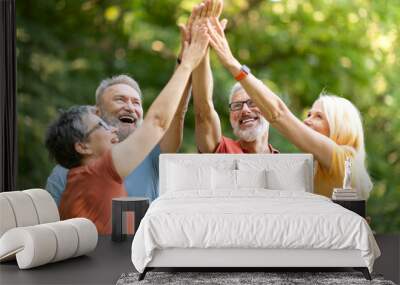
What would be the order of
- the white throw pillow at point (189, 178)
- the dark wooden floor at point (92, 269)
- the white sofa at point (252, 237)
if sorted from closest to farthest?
the white sofa at point (252, 237) < the dark wooden floor at point (92, 269) < the white throw pillow at point (189, 178)

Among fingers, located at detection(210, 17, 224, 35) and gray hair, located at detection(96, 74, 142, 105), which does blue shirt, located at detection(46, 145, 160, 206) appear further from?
fingers, located at detection(210, 17, 224, 35)

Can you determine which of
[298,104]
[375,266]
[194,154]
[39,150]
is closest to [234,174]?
[194,154]

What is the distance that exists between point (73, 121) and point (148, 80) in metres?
0.93

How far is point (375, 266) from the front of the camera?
537 cm

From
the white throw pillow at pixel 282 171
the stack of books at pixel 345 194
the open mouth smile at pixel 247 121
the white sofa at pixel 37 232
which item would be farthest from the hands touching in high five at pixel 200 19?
the white sofa at pixel 37 232

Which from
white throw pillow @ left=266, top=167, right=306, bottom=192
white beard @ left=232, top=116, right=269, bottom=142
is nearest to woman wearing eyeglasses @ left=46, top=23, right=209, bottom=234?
white beard @ left=232, top=116, right=269, bottom=142

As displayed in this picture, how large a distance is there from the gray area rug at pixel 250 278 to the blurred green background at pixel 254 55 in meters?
2.15

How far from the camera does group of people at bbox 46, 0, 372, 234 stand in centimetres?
694

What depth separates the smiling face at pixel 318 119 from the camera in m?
6.98

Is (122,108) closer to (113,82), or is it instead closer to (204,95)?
(113,82)

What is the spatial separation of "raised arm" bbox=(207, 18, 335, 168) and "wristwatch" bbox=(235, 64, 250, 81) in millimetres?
24

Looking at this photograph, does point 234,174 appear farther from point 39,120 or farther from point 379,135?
point 39,120

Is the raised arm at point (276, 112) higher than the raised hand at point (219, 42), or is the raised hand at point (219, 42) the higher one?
the raised hand at point (219, 42)

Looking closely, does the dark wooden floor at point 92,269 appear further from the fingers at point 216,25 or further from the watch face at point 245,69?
the fingers at point 216,25
